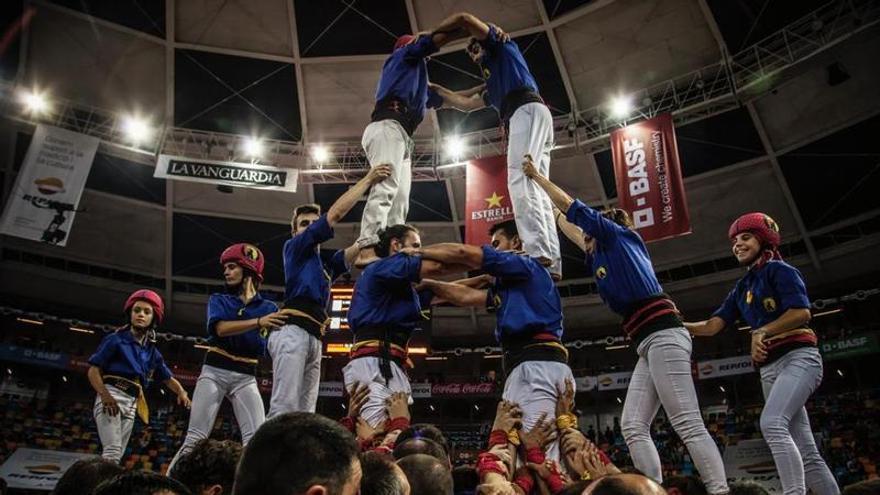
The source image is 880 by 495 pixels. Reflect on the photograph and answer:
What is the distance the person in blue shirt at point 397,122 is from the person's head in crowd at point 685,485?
296cm

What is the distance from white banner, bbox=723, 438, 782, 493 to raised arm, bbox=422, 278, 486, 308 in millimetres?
13864

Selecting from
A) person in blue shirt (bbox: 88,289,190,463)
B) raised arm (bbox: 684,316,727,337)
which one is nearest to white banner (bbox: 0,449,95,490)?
person in blue shirt (bbox: 88,289,190,463)

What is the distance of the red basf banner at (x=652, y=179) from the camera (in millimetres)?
12164

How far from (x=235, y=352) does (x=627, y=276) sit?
137 inches

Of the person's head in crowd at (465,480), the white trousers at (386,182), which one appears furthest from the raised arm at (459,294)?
the person's head in crowd at (465,480)

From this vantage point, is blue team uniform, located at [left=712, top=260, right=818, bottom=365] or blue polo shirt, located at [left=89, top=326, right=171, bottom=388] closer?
blue team uniform, located at [left=712, top=260, right=818, bottom=365]

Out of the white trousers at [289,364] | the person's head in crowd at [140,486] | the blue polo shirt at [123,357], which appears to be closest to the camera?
the person's head in crowd at [140,486]

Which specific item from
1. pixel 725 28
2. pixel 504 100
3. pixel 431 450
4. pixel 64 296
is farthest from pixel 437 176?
pixel 64 296

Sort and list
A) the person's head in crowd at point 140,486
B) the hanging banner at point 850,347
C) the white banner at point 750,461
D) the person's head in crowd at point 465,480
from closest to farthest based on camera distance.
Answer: the person's head in crowd at point 140,486 → the person's head in crowd at point 465,480 → the white banner at point 750,461 → the hanging banner at point 850,347

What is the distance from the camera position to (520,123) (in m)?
5.07

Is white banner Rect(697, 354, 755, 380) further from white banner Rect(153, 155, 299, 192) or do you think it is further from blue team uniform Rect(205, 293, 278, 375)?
blue team uniform Rect(205, 293, 278, 375)

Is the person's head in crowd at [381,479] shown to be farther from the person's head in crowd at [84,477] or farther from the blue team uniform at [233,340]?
the blue team uniform at [233,340]

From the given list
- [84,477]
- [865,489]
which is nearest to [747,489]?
[865,489]

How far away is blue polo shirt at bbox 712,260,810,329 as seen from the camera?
4.49 m
